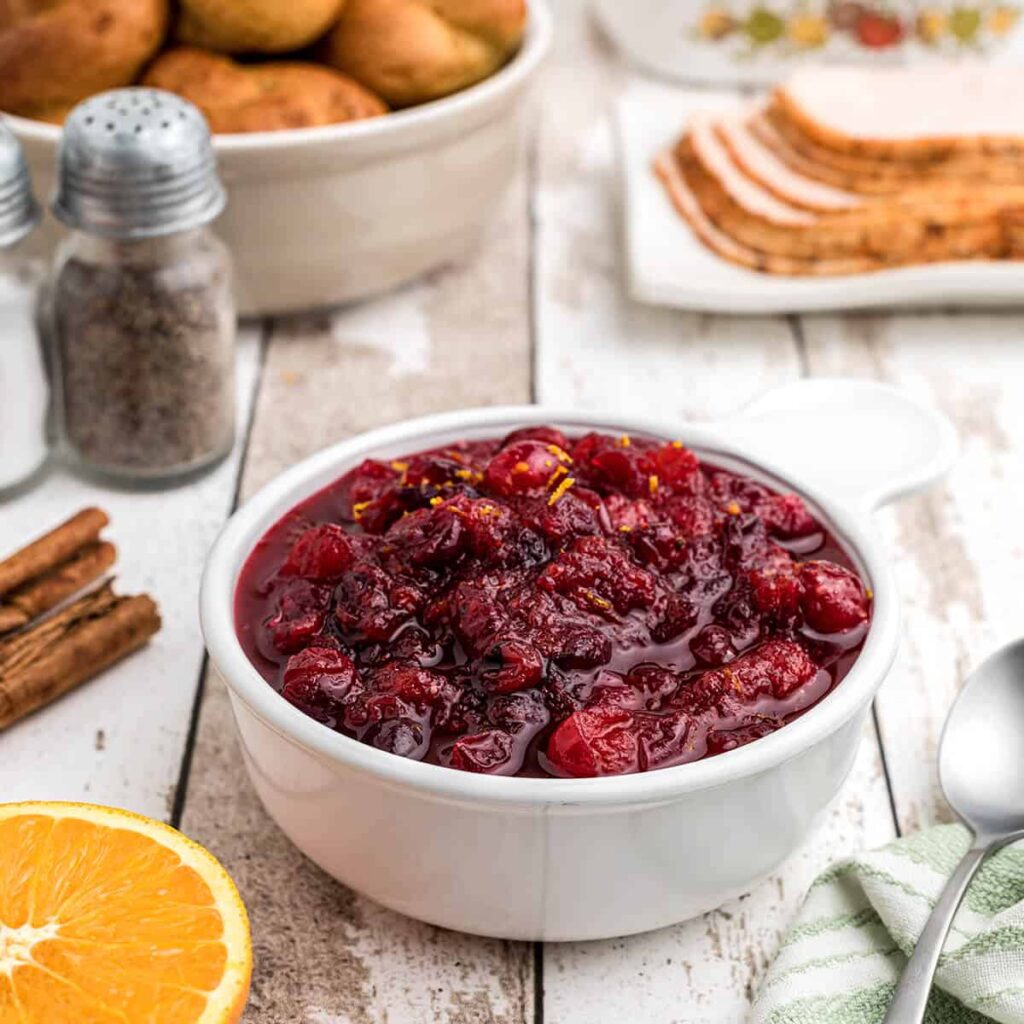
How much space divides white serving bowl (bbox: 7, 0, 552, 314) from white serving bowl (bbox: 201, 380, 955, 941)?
1.04 meters

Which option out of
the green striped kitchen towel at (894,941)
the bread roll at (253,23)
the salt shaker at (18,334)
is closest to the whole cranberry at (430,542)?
the green striped kitchen towel at (894,941)

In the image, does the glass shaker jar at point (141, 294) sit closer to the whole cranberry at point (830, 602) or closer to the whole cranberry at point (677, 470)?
the whole cranberry at point (677, 470)

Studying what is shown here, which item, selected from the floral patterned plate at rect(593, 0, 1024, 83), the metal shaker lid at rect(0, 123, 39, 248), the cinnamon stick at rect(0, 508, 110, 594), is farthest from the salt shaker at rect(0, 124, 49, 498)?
the floral patterned plate at rect(593, 0, 1024, 83)

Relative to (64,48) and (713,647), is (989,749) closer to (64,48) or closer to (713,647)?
(713,647)

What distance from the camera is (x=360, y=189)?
274 cm

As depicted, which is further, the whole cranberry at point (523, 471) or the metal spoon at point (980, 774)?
the whole cranberry at point (523, 471)

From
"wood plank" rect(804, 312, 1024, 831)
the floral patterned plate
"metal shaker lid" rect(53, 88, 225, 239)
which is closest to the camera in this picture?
"wood plank" rect(804, 312, 1024, 831)

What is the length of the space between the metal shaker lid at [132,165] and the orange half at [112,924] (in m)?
1.01

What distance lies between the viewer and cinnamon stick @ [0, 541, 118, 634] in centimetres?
206

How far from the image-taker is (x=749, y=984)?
1.63 meters

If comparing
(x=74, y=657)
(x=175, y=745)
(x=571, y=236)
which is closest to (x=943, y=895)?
(x=175, y=745)

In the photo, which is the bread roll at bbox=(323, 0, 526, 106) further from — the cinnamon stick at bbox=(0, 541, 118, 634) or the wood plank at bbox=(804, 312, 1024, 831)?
the cinnamon stick at bbox=(0, 541, 118, 634)

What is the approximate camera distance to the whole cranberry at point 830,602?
1684mm

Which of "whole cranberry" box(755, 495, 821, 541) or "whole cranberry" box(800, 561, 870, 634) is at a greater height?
"whole cranberry" box(800, 561, 870, 634)
